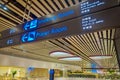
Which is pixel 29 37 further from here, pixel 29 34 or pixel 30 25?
pixel 30 25

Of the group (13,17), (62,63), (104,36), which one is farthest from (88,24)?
(62,63)

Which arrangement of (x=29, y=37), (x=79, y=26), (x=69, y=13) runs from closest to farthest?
(x=79, y=26) < (x=69, y=13) < (x=29, y=37)

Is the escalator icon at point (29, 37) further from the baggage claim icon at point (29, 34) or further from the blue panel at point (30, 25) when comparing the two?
the blue panel at point (30, 25)

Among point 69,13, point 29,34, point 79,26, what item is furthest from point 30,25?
point 79,26

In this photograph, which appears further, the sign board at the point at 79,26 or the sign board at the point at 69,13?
the sign board at the point at 69,13

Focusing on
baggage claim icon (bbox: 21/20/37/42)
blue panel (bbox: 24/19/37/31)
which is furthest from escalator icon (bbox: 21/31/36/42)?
blue panel (bbox: 24/19/37/31)

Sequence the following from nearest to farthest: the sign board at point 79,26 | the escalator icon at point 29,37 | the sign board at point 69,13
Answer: the sign board at point 79,26 < the sign board at point 69,13 < the escalator icon at point 29,37

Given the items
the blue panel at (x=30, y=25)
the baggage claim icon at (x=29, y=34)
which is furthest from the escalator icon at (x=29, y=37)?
the blue panel at (x=30, y=25)

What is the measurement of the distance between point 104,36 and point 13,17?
3.48 metres

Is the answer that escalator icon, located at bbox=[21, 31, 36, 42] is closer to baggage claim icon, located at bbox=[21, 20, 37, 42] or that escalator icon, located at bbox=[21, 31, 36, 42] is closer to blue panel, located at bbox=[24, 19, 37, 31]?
baggage claim icon, located at bbox=[21, 20, 37, 42]

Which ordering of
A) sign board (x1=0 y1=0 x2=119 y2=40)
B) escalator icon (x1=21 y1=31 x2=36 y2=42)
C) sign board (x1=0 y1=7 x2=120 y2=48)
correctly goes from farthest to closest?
escalator icon (x1=21 y1=31 x2=36 y2=42), sign board (x1=0 y1=0 x2=119 y2=40), sign board (x1=0 y1=7 x2=120 y2=48)

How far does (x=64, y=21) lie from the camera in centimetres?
238

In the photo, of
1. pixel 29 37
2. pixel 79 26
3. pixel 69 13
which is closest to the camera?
pixel 79 26

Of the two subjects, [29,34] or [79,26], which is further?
[29,34]
